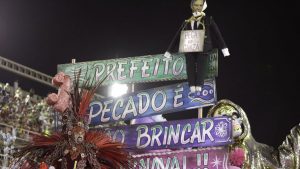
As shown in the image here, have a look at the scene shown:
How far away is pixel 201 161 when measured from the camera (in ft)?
15.2

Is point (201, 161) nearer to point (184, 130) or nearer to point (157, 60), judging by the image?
point (184, 130)

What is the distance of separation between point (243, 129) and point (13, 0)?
555 cm

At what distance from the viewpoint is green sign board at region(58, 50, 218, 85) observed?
5062mm

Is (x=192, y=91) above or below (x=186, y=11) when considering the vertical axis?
below

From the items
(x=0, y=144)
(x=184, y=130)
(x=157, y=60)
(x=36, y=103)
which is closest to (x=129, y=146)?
(x=184, y=130)

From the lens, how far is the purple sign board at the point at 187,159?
4.58 m

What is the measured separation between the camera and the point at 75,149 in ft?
12.3

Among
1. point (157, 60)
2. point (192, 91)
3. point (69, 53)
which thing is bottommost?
point (192, 91)

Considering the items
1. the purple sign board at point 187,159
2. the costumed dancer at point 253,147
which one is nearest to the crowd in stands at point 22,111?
the purple sign board at point 187,159

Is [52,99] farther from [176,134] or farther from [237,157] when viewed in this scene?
[237,157]

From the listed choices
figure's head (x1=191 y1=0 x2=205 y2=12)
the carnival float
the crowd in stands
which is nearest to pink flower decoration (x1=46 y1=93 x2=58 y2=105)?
the carnival float

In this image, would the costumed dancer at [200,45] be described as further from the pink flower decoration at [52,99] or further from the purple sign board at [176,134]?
the pink flower decoration at [52,99]

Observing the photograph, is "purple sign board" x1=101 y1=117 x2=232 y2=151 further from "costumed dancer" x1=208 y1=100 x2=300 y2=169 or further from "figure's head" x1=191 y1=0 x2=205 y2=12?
"figure's head" x1=191 y1=0 x2=205 y2=12

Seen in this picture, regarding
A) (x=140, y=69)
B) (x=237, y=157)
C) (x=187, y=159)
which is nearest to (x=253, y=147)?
(x=237, y=157)
